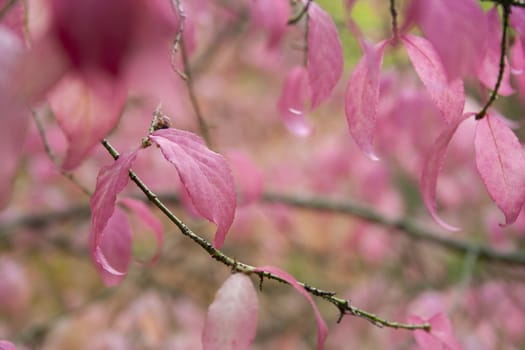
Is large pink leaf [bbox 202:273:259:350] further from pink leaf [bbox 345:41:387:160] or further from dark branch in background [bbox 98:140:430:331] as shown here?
pink leaf [bbox 345:41:387:160]

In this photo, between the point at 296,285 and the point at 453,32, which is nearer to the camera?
the point at 453,32

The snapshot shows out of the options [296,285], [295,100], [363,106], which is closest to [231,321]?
[296,285]

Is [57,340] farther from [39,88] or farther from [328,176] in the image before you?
[39,88]

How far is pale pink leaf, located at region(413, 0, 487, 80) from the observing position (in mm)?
370

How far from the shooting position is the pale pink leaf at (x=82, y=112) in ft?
1.06

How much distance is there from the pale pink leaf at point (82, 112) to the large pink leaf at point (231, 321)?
0.22 metres

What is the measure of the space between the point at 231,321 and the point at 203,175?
0.13 meters

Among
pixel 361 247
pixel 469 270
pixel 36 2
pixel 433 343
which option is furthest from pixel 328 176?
pixel 36 2

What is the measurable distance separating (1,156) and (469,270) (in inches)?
55.0

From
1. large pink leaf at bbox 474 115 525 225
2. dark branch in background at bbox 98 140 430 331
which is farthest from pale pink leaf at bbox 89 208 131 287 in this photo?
large pink leaf at bbox 474 115 525 225

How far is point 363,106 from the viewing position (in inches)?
22.7

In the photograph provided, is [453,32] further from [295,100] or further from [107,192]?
[295,100]

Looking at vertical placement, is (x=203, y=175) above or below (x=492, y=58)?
above

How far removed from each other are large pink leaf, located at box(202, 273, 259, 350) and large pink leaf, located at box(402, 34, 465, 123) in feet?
0.83
